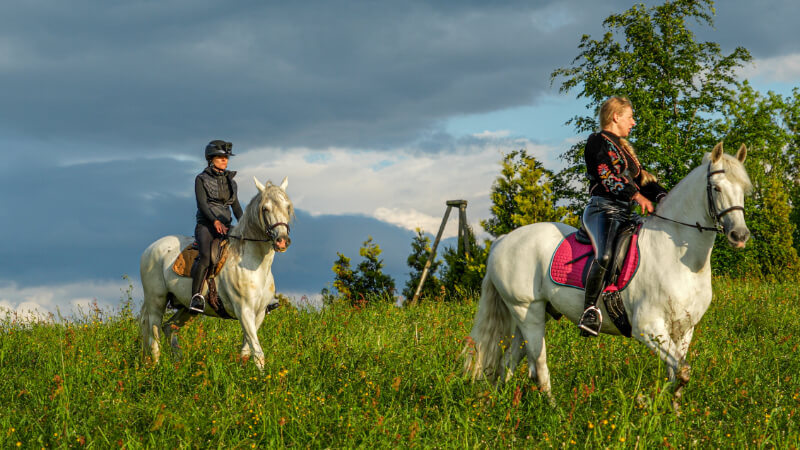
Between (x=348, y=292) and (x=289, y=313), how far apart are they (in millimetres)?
6019

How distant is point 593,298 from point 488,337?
3.91ft

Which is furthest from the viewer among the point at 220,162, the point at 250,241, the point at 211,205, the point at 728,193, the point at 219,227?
the point at 220,162

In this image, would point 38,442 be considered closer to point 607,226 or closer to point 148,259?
point 148,259

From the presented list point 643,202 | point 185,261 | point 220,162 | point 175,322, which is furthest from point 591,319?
point 175,322

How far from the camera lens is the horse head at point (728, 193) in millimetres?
5316

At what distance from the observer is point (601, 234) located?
19.8 feet

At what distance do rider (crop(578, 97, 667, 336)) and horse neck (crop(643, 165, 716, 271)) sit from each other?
0.80 ft

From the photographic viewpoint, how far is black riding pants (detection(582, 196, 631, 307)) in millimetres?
5996

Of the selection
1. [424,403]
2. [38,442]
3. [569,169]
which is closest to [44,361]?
[38,442]

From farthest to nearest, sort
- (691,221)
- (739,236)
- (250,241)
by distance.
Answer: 1. (250,241)
2. (691,221)
3. (739,236)

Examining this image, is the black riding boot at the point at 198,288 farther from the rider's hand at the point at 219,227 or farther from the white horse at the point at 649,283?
the white horse at the point at 649,283

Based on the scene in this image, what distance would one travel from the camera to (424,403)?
5.91 m

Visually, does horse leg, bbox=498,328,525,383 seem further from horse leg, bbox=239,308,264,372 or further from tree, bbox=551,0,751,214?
tree, bbox=551,0,751,214

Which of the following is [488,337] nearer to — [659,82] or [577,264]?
[577,264]
